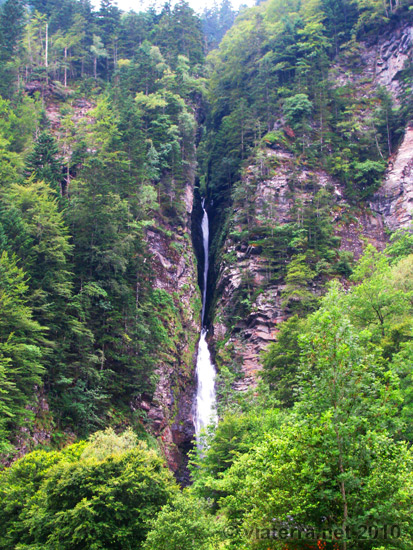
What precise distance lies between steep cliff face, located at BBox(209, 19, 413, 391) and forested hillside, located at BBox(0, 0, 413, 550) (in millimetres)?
257

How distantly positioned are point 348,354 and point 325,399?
1257 millimetres

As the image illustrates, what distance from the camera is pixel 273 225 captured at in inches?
1829

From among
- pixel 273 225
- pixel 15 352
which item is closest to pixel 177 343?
pixel 273 225

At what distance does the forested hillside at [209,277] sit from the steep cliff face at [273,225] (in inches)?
10.1

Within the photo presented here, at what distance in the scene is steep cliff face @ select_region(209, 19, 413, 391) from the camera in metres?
40.7

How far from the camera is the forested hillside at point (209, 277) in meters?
10.5

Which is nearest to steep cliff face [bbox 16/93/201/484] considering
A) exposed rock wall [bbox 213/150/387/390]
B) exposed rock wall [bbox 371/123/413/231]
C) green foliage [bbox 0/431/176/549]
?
exposed rock wall [bbox 213/150/387/390]

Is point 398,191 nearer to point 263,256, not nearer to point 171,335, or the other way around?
point 263,256

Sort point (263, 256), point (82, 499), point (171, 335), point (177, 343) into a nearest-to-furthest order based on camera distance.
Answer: point (82, 499) < point (171, 335) < point (177, 343) < point (263, 256)

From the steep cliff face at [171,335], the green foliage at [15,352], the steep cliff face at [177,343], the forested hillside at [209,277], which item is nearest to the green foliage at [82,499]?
the forested hillside at [209,277]

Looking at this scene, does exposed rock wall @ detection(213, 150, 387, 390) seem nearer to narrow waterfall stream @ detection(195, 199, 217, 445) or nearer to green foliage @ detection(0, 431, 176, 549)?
narrow waterfall stream @ detection(195, 199, 217, 445)

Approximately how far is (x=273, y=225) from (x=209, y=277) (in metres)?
10.1

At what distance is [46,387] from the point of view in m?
25.5

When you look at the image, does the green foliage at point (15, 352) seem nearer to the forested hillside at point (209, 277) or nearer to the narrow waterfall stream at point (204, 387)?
the forested hillside at point (209, 277)
